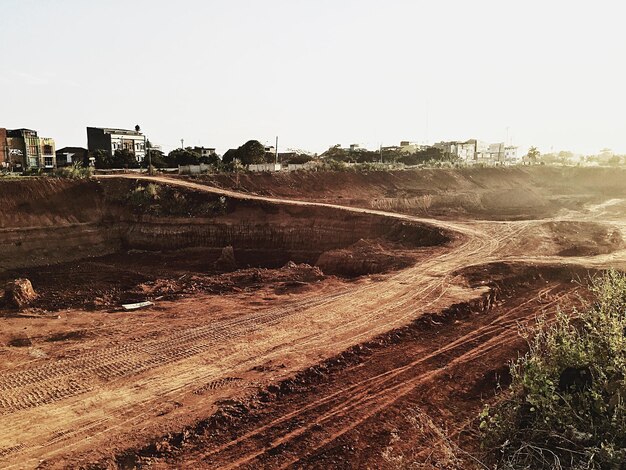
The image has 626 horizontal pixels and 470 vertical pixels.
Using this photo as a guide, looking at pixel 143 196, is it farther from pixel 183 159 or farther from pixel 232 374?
pixel 232 374

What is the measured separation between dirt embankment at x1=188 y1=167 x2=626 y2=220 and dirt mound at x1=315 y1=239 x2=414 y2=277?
12750 millimetres

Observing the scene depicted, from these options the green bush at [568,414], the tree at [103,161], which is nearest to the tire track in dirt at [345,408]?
the green bush at [568,414]

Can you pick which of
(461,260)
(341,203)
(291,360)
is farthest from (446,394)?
(341,203)

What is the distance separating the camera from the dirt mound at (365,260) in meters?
23.1

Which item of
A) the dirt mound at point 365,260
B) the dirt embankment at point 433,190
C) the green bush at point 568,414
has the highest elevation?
the dirt embankment at point 433,190

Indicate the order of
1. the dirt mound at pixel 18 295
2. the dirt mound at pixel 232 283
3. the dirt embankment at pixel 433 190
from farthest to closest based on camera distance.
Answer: the dirt embankment at pixel 433 190
the dirt mound at pixel 232 283
the dirt mound at pixel 18 295

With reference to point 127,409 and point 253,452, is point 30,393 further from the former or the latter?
point 253,452

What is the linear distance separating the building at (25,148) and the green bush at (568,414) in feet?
234

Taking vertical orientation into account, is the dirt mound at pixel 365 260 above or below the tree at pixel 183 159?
below

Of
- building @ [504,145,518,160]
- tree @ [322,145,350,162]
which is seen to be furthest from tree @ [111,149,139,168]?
building @ [504,145,518,160]

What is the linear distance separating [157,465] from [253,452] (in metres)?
1.86

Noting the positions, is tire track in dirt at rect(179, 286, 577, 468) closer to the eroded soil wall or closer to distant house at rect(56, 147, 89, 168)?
the eroded soil wall

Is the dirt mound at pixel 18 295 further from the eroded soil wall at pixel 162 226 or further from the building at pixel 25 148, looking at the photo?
the building at pixel 25 148

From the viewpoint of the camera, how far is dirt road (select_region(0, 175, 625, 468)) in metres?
9.37
